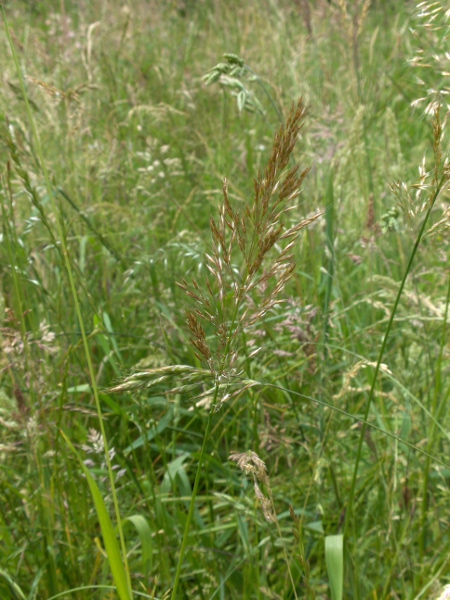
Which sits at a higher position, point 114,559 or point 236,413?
point 114,559

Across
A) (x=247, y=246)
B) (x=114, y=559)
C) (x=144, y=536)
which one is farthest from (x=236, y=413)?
(x=247, y=246)

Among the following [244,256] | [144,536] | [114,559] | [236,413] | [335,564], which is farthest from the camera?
[236,413]

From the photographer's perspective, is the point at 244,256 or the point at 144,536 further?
the point at 144,536

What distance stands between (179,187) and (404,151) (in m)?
1.17

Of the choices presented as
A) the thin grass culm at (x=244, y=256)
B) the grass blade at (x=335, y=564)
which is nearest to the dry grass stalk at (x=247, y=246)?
the thin grass culm at (x=244, y=256)

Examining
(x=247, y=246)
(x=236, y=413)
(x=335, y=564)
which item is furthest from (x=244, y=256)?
(x=236, y=413)

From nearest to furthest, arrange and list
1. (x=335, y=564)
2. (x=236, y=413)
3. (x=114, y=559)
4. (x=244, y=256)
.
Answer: (x=244, y=256), (x=114, y=559), (x=335, y=564), (x=236, y=413)

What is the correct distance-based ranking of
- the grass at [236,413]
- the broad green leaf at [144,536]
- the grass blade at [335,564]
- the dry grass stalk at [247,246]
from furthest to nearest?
1. the broad green leaf at [144,536]
2. the grass blade at [335,564]
3. the grass at [236,413]
4. the dry grass stalk at [247,246]

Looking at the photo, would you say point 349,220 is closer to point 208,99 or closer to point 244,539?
point 208,99

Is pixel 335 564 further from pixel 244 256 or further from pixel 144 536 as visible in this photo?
pixel 244 256

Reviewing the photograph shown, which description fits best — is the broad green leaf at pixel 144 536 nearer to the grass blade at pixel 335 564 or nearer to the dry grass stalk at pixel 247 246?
the grass blade at pixel 335 564

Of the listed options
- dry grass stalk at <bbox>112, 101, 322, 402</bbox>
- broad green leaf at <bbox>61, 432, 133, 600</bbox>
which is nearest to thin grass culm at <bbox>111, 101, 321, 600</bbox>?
dry grass stalk at <bbox>112, 101, 322, 402</bbox>

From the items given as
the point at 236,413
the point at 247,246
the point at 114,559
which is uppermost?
the point at 247,246

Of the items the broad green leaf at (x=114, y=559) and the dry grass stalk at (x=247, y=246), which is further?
the broad green leaf at (x=114, y=559)
